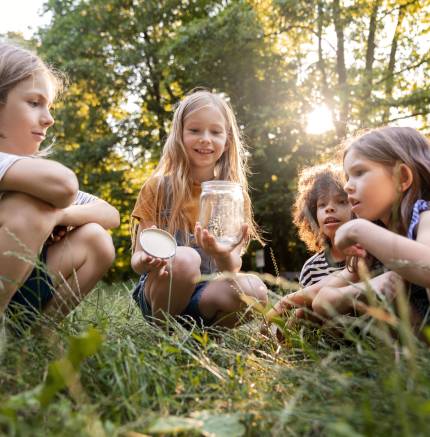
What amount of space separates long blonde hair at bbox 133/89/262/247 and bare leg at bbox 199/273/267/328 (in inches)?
13.4

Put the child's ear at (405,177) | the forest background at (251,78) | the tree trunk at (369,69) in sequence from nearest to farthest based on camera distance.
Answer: the child's ear at (405,177) → the tree trunk at (369,69) → the forest background at (251,78)

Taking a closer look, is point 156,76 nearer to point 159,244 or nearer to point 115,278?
point 115,278

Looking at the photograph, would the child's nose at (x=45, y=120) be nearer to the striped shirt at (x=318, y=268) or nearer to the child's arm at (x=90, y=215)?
the child's arm at (x=90, y=215)

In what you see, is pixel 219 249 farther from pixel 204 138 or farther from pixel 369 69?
pixel 369 69

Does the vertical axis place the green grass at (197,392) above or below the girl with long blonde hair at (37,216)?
below

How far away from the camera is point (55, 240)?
2041 mm

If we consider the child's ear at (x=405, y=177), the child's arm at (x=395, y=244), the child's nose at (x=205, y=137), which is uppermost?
the child's nose at (x=205, y=137)

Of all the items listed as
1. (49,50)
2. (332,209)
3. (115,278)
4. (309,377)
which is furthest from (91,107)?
(309,377)

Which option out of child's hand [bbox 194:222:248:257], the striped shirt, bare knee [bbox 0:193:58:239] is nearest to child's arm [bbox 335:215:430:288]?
child's hand [bbox 194:222:248:257]

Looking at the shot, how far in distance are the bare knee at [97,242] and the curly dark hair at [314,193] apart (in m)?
1.31

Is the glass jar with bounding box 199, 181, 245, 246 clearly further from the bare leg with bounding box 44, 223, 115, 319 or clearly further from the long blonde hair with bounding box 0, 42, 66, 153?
the long blonde hair with bounding box 0, 42, 66, 153

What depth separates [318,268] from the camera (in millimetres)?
2904

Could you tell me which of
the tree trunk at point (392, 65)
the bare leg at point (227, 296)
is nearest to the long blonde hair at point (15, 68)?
the bare leg at point (227, 296)

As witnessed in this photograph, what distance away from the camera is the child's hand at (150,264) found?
2.15m
